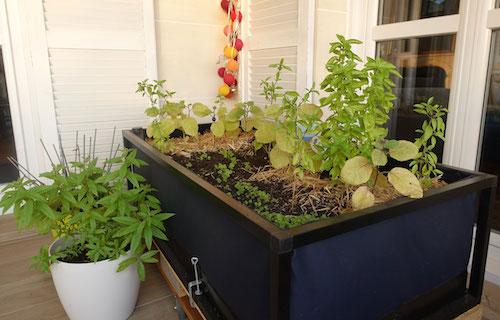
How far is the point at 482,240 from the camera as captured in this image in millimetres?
1155

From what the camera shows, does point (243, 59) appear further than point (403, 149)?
Yes

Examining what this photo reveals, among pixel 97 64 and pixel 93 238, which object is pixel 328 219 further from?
pixel 97 64

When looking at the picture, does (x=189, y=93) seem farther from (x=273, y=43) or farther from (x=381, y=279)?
(x=381, y=279)

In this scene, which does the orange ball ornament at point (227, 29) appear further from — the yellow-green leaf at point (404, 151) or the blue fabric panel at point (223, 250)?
the yellow-green leaf at point (404, 151)

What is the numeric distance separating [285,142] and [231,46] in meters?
1.64

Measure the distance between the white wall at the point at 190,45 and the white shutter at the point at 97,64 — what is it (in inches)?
7.7

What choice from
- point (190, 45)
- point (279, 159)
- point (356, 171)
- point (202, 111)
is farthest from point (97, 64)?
point (356, 171)

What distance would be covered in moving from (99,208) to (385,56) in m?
1.55

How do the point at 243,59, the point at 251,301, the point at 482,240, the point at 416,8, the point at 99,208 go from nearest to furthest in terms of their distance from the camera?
the point at 251,301
the point at 482,240
the point at 99,208
the point at 416,8
the point at 243,59

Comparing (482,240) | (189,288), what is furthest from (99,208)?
(482,240)

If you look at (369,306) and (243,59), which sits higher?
(243,59)

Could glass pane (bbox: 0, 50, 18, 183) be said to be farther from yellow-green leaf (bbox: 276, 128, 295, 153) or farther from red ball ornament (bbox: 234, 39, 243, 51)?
yellow-green leaf (bbox: 276, 128, 295, 153)

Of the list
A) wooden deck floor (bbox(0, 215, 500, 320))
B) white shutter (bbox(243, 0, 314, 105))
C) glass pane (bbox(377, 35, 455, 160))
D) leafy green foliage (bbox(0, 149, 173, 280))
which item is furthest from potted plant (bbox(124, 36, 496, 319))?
white shutter (bbox(243, 0, 314, 105))

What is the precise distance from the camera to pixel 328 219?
84 cm
